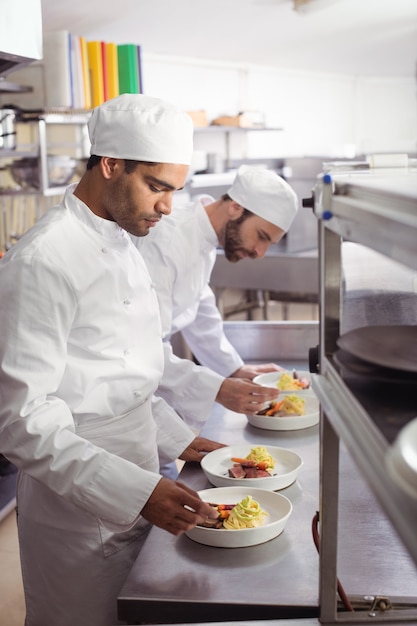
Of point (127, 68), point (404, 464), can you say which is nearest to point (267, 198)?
point (404, 464)

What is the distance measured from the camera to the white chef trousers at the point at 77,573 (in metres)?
1.50

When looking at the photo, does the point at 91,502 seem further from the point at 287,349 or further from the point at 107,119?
the point at 287,349

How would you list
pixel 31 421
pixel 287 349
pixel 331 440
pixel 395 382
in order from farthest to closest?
pixel 287 349, pixel 31 421, pixel 331 440, pixel 395 382

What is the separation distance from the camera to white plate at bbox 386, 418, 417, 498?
56 cm

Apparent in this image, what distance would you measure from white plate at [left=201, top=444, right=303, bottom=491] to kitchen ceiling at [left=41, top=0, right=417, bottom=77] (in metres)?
2.76

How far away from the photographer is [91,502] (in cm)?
134

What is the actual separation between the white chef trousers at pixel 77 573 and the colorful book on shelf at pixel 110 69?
10.6ft

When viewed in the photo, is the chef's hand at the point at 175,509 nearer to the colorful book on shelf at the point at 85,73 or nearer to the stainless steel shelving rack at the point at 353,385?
the stainless steel shelving rack at the point at 353,385

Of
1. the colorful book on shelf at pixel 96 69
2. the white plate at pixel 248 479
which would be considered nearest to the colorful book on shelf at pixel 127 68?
the colorful book on shelf at pixel 96 69

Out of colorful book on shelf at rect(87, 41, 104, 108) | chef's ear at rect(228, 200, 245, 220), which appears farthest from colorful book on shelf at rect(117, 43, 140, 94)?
chef's ear at rect(228, 200, 245, 220)

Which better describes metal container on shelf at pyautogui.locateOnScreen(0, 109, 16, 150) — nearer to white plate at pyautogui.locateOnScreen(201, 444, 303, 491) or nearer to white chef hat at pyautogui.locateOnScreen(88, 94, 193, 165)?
white chef hat at pyautogui.locateOnScreen(88, 94, 193, 165)

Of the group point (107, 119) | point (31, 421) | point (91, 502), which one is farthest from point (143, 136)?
point (91, 502)

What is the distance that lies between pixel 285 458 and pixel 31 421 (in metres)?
0.63

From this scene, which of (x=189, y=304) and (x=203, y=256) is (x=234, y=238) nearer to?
(x=203, y=256)
